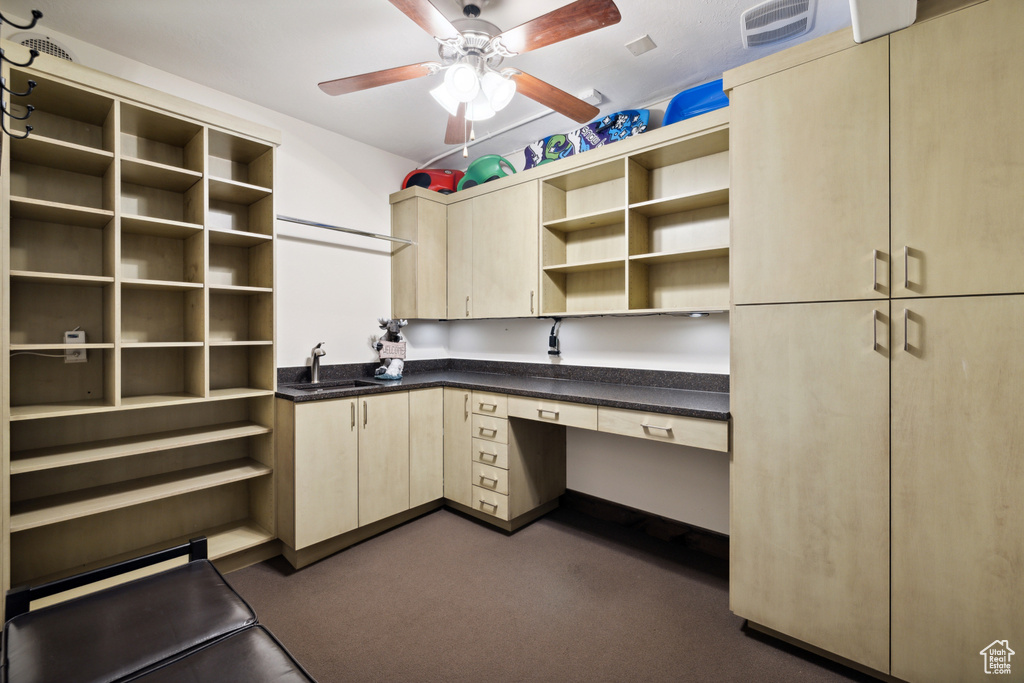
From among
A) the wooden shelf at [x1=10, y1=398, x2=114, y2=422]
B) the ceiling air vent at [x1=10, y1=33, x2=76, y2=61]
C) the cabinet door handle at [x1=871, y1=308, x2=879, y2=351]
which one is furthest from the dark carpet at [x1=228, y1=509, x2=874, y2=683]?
the ceiling air vent at [x1=10, y1=33, x2=76, y2=61]

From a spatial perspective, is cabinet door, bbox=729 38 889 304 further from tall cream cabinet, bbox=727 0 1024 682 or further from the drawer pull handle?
the drawer pull handle

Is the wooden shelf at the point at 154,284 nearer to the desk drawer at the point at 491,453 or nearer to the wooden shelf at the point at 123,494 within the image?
the wooden shelf at the point at 123,494

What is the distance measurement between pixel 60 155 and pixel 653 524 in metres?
3.49

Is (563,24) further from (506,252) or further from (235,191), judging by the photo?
(235,191)

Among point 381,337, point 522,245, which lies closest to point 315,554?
point 381,337

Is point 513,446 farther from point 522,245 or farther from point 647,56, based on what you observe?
point 647,56

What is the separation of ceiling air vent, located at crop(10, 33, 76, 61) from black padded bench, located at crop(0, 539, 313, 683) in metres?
2.16

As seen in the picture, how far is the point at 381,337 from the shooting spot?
3369 mm

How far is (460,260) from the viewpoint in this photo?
330 centimetres

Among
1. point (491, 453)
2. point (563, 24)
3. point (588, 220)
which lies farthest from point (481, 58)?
point (491, 453)

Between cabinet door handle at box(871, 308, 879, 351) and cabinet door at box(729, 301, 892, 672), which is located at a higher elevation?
cabinet door handle at box(871, 308, 879, 351)

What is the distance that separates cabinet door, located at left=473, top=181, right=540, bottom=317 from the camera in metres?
2.86

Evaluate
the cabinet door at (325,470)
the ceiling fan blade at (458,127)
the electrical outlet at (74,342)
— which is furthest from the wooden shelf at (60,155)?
the ceiling fan blade at (458,127)

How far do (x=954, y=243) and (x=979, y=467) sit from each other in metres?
0.69
